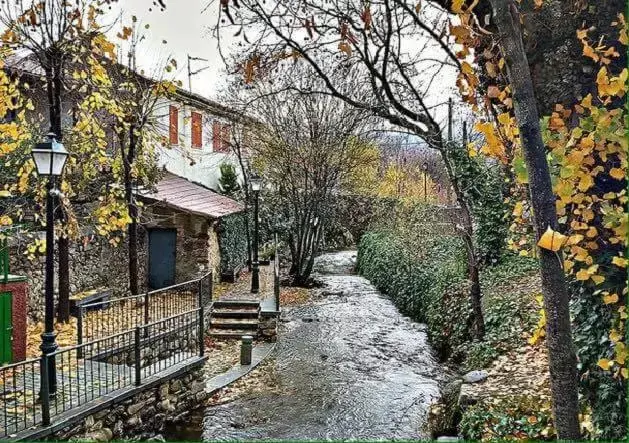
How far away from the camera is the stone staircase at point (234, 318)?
13461 mm

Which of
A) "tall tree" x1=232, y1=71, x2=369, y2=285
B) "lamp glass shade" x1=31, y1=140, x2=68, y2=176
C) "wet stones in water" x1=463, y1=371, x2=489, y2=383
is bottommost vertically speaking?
"wet stones in water" x1=463, y1=371, x2=489, y2=383

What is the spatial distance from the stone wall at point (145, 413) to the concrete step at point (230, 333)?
3.86 metres

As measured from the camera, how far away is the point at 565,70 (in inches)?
151

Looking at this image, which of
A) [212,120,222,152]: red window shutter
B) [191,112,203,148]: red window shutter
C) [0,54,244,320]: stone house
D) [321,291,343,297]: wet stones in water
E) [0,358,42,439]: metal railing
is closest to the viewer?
[0,358,42,439]: metal railing

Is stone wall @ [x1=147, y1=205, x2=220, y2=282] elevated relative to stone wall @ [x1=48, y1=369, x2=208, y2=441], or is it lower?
elevated

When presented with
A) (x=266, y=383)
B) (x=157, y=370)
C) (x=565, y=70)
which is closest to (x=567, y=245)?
(x=565, y=70)

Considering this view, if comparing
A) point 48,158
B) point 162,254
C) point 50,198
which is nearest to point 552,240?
point 48,158

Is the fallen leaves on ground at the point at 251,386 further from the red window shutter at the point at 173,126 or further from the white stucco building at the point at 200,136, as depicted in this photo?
the red window shutter at the point at 173,126

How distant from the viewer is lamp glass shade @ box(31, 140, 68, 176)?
661 centimetres

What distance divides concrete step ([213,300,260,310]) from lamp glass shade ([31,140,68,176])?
8158mm

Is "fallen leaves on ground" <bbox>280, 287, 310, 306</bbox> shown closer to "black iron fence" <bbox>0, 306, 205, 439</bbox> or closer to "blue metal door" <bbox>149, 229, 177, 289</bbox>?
"blue metal door" <bbox>149, 229, 177, 289</bbox>

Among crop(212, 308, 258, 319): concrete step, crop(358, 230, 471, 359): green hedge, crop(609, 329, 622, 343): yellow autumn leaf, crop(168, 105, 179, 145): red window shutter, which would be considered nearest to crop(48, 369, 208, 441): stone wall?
crop(212, 308, 258, 319): concrete step

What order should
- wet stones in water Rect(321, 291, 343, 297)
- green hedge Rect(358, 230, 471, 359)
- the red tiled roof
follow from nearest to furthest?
green hedge Rect(358, 230, 471, 359) < the red tiled roof < wet stones in water Rect(321, 291, 343, 297)

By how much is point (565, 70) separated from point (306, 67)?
15860 millimetres
